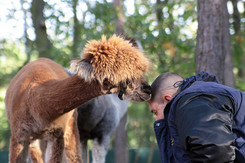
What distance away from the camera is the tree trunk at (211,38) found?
4.85m

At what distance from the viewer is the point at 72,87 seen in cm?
394

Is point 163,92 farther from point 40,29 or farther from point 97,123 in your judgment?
point 40,29

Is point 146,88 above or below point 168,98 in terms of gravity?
below

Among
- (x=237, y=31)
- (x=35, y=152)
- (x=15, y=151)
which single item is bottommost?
(x=35, y=152)

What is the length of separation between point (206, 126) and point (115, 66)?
1.81m

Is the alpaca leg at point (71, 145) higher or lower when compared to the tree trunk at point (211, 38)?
lower

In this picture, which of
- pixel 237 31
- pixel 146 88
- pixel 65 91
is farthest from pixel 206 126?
pixel 237 31

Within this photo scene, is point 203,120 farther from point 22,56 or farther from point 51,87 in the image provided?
point 22,56

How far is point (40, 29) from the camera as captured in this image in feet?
30.1

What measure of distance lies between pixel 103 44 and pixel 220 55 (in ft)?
6.52

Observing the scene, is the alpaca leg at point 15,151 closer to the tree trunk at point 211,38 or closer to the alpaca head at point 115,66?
the alpaca head at point 115,66

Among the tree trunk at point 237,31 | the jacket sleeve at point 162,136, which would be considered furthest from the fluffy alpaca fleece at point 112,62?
the tree trunk at point 237,31

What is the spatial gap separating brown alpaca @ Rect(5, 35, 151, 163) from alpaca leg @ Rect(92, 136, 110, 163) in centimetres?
182

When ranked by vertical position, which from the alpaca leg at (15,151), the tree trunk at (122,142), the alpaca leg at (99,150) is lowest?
the tree trunk at (122,142)
